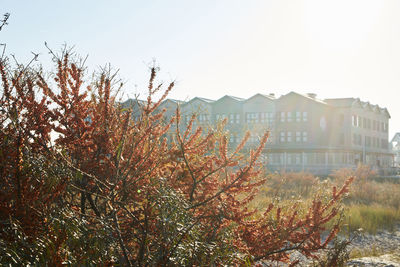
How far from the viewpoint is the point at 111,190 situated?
368 cm

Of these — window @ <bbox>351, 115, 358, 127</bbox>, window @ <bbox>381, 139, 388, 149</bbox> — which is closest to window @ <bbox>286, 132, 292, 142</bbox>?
window @ <bbox>351, 115, 358, 127</bbox>

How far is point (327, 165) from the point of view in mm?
48031

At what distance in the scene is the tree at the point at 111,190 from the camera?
3443 mm

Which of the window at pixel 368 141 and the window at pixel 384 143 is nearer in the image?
the window at pixel 368 141

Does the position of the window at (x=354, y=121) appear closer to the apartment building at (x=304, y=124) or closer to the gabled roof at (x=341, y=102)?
the apartment building at (x=304, y=124)

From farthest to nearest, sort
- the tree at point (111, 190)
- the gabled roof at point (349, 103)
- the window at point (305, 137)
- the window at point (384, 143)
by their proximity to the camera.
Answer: the window at point (384, 143) < the gabled roof at point (349, 103) < the window at point (305, 137) < the tree at point (111, 190)

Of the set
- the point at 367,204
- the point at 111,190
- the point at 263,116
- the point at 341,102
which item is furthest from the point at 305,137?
the point at 111,190

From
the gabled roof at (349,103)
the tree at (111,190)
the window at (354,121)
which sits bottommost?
the tree at (111,190)

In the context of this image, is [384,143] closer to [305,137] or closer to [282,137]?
[305,137]

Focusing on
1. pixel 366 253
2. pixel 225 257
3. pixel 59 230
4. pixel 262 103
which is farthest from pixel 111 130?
pixel 262 103

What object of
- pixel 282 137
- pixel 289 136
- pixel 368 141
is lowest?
pixel 368 141

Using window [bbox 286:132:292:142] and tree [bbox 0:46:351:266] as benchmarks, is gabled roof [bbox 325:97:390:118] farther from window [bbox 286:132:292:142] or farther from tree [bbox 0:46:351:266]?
tree [bbox 0:46:351:266]

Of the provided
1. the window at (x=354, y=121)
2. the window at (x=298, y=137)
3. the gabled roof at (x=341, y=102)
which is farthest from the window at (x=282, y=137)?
the window at (x=354, y=121)

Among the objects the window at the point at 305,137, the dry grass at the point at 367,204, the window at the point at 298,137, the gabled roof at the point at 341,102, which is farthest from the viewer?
the gabled roof at the point at 341,102
